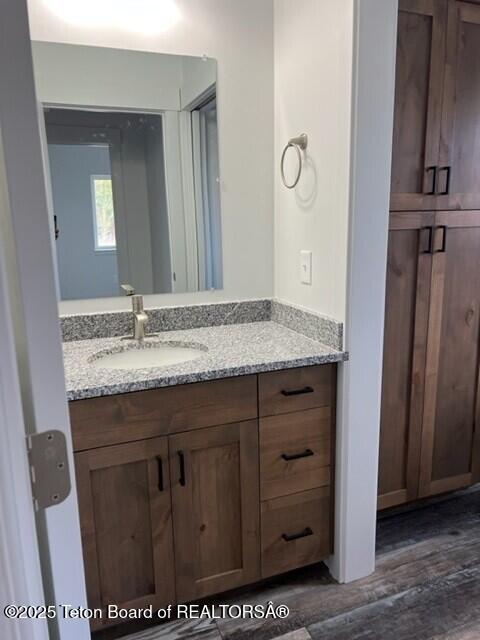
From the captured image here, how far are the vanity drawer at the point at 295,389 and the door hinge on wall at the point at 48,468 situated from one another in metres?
0.95

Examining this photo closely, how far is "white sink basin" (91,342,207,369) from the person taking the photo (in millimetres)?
1670

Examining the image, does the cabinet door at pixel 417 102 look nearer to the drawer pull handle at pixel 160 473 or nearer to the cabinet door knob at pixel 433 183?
the cabinet door knob at pixel 433 183

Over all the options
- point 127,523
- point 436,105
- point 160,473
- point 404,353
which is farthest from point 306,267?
point 127,523

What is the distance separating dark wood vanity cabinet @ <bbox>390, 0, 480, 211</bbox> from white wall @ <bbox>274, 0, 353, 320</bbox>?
1.00 feet

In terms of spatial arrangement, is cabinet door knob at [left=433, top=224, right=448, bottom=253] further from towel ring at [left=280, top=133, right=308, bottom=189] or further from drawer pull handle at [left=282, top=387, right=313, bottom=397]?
drawer pull handle at [left=282, top=387, right=313, bottom=397]

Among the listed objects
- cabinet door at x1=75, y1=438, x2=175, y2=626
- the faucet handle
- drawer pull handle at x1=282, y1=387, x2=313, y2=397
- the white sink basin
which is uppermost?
the faucet handle

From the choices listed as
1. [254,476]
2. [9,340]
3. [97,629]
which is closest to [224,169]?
[254,476]

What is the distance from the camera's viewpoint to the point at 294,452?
62.2 inches

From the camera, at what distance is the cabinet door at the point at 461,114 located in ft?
5.54

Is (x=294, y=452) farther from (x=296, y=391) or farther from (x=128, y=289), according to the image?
(x=128, y=289)

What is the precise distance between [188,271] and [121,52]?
0.83 metres

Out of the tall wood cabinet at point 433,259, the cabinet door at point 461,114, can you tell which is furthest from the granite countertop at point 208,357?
the cabinet door at point 461,114

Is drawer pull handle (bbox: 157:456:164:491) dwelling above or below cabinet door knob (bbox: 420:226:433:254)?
below

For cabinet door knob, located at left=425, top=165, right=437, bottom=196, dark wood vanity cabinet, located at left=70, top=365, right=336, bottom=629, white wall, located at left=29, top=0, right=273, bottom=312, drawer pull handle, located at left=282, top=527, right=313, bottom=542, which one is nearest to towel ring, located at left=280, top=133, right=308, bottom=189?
white wall, located at left=29, top=0, right=273, bottom=312
